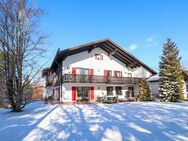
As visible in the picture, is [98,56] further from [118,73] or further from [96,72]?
[118,73]

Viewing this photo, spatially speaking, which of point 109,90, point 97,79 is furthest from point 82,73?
point 109,90

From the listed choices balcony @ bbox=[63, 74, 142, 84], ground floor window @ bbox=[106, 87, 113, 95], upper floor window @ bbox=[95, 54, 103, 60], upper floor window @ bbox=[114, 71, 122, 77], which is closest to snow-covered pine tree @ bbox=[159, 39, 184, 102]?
balcony @ bbox=[63, 74, 142, 84]

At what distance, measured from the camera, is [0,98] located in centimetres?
1678

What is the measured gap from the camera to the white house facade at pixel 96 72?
75.2 feet

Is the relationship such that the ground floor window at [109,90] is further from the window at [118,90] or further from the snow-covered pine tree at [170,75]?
the snow-covered pine tree at [170,75]

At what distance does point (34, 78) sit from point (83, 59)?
904cm

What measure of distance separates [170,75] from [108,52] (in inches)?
348

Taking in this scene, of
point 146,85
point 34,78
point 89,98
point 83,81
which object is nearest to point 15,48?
point 34,78

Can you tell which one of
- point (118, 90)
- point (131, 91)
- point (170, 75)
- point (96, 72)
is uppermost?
point (96, 72)

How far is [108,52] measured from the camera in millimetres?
26672

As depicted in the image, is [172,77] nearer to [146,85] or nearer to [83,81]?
[146,85]

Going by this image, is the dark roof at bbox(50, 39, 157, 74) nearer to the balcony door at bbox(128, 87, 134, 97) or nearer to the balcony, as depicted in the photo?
the balcony

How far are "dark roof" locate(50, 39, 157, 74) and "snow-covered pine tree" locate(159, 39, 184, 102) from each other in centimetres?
425

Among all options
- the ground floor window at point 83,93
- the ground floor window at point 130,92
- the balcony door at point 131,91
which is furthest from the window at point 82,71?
the balcony door at point 131,91
